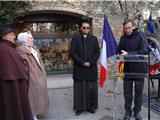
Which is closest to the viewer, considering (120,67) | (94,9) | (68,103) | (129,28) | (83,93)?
(129,28)

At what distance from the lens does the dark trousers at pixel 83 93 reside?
718cm

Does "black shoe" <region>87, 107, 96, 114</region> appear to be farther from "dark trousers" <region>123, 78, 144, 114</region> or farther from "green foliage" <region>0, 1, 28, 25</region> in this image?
"green foliage" <region>0, 1, 28, 25</region>

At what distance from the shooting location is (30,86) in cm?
650

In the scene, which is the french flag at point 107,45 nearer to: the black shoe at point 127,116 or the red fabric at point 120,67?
the red fabric at point 120,67

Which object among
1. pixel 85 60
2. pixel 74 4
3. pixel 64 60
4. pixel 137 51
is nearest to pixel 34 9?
pixel 74 4

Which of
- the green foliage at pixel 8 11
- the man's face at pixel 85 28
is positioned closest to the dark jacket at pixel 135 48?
the man's face at pixel 85 28

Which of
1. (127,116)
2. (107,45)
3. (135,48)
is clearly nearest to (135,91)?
(127,116)

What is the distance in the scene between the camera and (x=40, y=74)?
262 inches

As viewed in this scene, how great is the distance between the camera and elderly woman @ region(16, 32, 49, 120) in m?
6.38

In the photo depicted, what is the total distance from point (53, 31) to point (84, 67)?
3.58 metres

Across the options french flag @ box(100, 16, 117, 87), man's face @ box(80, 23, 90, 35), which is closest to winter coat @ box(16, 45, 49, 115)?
A: man's face @ box(80, 23, 90, 35)

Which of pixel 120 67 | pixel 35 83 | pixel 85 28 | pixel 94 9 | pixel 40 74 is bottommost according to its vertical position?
pixel 35 83

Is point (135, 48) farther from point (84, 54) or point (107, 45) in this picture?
point (84, 54)

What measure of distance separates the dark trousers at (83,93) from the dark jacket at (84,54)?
13 cm
